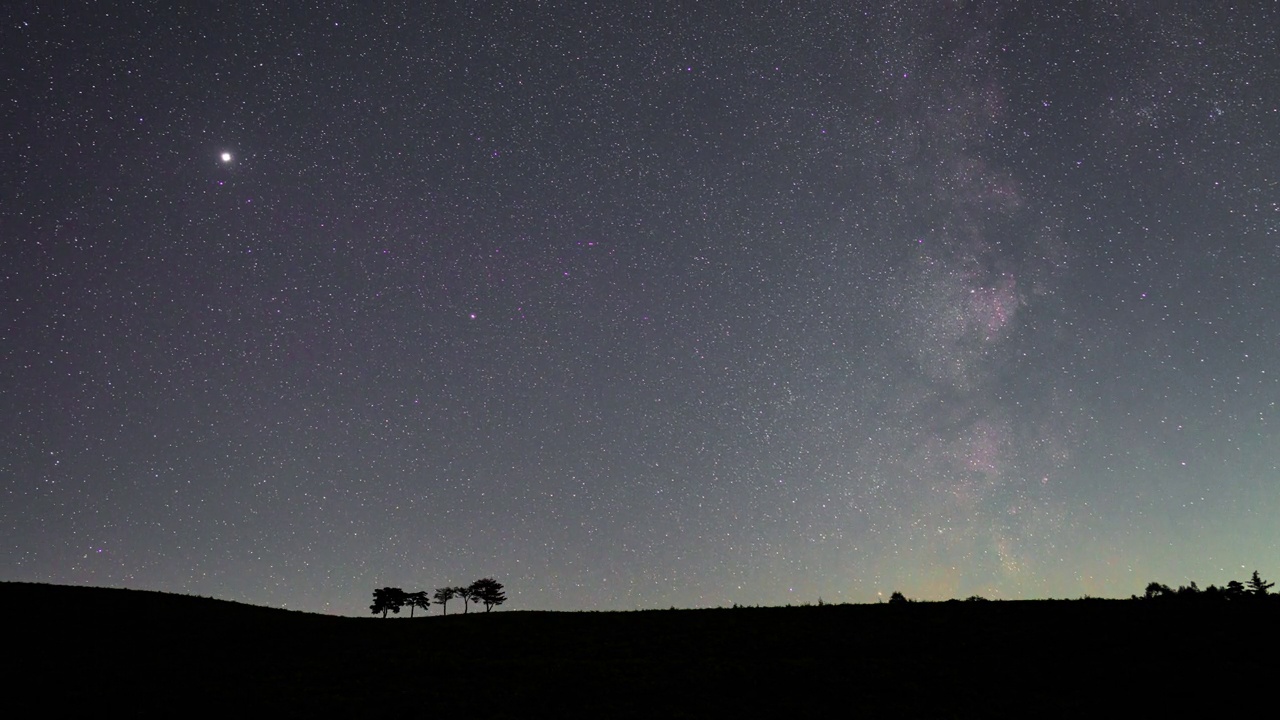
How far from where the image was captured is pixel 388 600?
89.0 m

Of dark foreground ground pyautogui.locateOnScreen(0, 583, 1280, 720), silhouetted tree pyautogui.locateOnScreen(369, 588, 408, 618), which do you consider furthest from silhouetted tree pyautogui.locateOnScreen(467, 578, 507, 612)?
dark foreground ground pyautogui.locateOnScreen(0, 583, 1280, 720)

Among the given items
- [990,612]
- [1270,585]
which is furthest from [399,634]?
[1270,585]

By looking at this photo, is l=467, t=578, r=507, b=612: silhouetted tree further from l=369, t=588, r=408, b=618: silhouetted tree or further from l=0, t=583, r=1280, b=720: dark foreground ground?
l=0, t=583, r=1280, b=720: dark foreground ground

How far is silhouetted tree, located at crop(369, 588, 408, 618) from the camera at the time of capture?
88.6 meters

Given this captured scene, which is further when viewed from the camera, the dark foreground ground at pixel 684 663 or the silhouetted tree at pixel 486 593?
the silhouetted tree at pixel 486 593

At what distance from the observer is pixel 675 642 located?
30531 millimetres

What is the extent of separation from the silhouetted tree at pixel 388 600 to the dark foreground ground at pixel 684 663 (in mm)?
53669

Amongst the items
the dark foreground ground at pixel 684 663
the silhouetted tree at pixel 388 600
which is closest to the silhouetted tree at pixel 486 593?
the silhouetted tree at pixel 388 600

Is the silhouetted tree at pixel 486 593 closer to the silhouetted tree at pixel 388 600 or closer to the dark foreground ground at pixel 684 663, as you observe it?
the silhouetted tree at pixel 388 600

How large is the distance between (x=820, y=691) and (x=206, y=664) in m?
25.2

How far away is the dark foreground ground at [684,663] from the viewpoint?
21.0 metres

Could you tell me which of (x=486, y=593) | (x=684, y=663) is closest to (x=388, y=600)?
(x=486, y=593)

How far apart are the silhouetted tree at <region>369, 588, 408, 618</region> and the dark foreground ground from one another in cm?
5367

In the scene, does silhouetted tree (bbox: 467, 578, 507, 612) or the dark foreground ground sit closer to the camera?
the dark foreground ground
